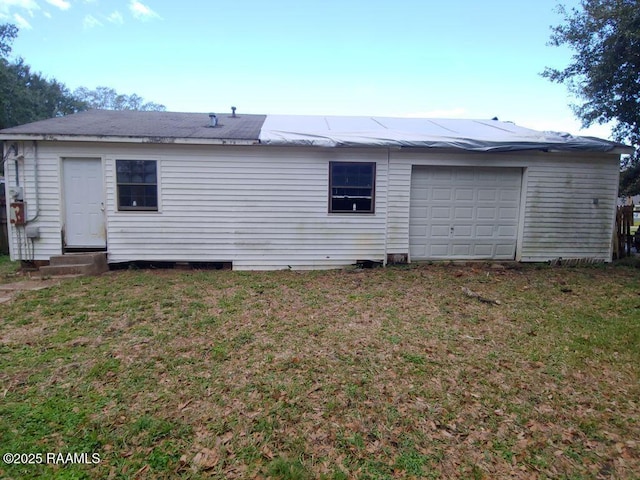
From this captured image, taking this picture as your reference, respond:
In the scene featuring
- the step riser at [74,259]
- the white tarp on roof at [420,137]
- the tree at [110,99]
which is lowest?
the step riser at [74,259]

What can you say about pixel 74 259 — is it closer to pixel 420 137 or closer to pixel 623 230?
pixel 420 137

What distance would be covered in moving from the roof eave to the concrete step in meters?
2.31

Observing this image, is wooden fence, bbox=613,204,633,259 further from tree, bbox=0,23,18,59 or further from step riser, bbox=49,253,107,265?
tree, bbox=0,23,18,59

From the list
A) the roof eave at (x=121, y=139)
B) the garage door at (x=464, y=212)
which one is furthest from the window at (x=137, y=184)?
the garage door at (x=464, y=212)

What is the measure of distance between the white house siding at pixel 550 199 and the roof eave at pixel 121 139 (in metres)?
3.43

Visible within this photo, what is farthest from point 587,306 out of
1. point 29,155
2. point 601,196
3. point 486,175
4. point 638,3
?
point 29,155

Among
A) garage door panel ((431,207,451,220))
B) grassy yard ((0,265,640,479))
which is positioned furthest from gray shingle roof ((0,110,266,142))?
garage door panel ((431,207,451,220))

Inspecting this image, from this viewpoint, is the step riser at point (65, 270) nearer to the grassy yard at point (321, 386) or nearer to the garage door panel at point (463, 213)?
the grassy yard at point (321, 386)

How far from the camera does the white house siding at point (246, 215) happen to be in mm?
7691

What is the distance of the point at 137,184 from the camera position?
25.3 feet

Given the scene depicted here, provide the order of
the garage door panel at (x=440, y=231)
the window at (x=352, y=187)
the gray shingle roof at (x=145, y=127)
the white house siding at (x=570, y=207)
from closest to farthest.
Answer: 1. the gray shingle roof at (x=145, y=127)
2. the window at (x=352, y=187)
3. the white house siding at (x=570, y=207)
4. the garage door panel at (x=440, y=231)

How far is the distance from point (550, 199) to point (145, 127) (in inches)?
370

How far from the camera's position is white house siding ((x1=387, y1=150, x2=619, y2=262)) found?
8031mm

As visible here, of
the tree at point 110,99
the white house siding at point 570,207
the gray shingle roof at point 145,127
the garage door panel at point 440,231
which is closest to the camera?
the gray shingle roof at point 145,127
